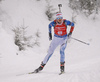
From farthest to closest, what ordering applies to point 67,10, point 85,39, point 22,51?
point 67,10 → point 85,39 → point 22,51

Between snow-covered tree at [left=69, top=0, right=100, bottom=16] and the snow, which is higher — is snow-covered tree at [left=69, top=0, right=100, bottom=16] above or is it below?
above

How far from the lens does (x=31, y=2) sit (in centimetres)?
1248

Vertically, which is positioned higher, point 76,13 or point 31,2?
point 31,2

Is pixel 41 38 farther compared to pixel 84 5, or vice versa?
pixel 84 5

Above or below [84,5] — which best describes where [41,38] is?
below

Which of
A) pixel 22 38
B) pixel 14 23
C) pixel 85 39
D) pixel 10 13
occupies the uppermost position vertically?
pixel 10 13

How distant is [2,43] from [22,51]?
1319 millimetres

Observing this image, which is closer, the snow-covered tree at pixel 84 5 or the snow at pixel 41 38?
the snow at pixel 41 38

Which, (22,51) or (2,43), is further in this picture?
(22,51)

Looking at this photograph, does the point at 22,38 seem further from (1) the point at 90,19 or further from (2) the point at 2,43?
(1) the point at 90,19

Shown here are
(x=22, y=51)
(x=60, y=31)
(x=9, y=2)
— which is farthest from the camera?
(x=9, y=2)

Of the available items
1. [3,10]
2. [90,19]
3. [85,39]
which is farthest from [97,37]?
[3,10]

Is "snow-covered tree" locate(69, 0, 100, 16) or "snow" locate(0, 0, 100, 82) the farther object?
"snow-covered tree" locate(69, 0, 100, 16)

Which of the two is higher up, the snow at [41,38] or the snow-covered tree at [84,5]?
the snow-covered tree at [84,5]
